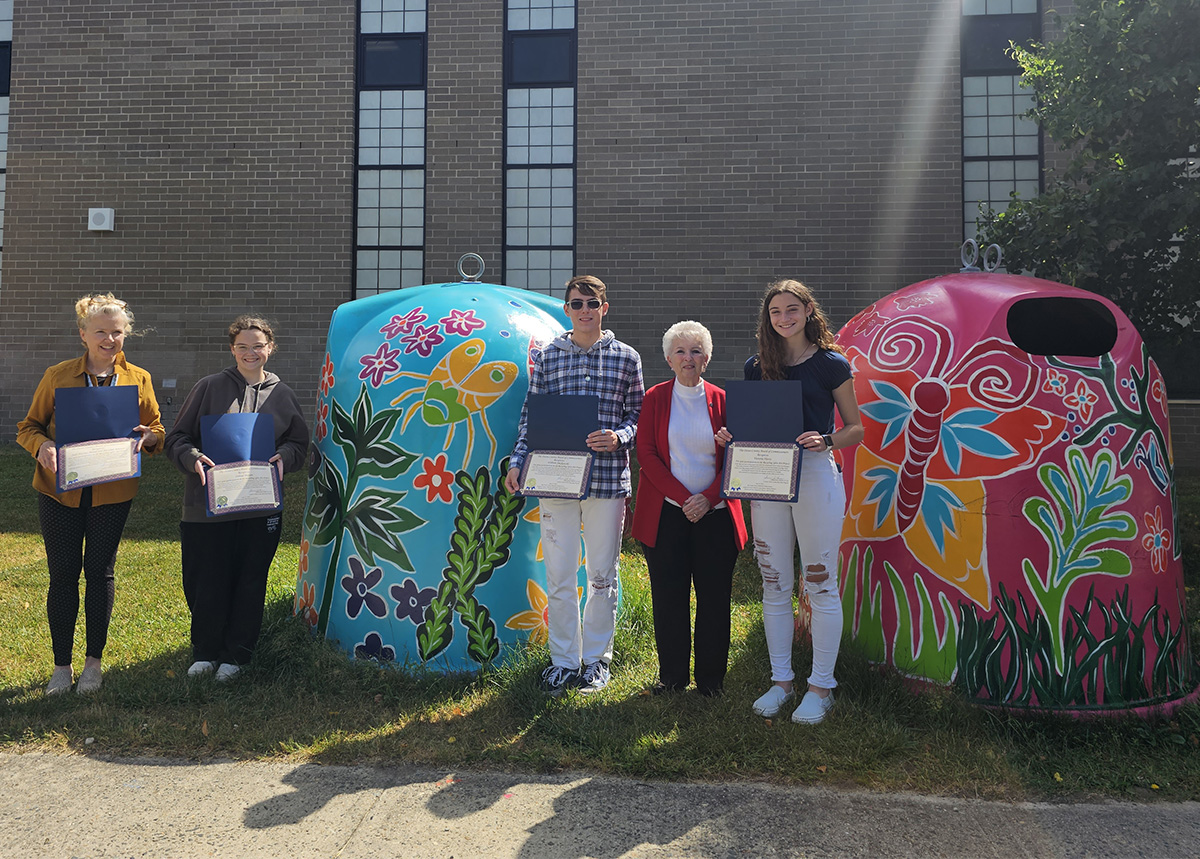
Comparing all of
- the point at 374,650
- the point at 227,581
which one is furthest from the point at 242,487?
the point at 374,650

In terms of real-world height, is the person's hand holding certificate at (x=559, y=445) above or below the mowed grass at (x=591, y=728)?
above

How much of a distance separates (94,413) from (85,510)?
471mm

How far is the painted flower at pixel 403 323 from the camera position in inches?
171

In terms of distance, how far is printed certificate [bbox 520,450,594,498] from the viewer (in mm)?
3672

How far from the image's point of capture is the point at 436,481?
408 cm

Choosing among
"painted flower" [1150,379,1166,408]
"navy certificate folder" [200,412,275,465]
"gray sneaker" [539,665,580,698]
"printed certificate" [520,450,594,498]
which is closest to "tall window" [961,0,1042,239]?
"painted flower" [1150,379,1166,408]

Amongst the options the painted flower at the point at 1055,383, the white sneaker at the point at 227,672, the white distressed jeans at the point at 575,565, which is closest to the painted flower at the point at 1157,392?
the painted flower at the point at 1055,383

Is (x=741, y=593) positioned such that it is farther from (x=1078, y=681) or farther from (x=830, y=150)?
(x=830, y=150)

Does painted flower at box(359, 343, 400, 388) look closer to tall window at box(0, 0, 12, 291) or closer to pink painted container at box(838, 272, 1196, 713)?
pink painted container at box(838, 272, 1196, 713)

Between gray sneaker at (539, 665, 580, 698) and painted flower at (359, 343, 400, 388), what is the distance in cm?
159

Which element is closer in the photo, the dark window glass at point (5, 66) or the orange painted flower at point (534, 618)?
the orange painted flower at point (534, 618)

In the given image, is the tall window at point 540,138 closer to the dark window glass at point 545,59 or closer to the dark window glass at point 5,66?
the dark window glass at point 545,59

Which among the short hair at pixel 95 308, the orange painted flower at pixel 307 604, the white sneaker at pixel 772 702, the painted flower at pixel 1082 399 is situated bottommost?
the white sneaker at pixel 772 702

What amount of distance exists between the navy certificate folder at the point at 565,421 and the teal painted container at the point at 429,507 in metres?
0.44
